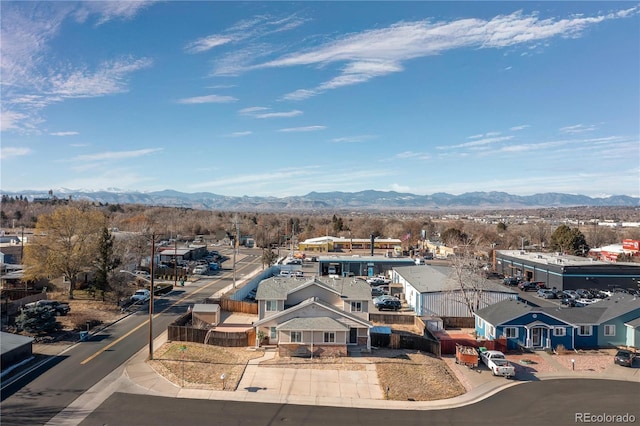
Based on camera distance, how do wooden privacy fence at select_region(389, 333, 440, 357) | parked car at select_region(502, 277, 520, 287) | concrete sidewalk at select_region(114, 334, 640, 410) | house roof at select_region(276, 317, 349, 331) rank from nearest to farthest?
1. concrete sidewalk at select_region(114, 334, 640, 410)
2. house roof at select_region(276, 317, 349, 331)
3. wooden privacy fence at select_region(389, 333, 440, 357)
4. parked car at select_region(502, 277, 520, 287)

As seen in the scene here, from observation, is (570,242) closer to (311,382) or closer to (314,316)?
(314,316)

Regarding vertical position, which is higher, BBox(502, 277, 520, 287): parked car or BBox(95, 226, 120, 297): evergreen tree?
BBox(95, 226, 120, 297): evergreen tree

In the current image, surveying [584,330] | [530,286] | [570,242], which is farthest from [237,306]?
[570,242]

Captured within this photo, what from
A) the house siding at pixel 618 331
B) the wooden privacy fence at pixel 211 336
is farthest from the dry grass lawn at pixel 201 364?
the house siding at pixel 618 331

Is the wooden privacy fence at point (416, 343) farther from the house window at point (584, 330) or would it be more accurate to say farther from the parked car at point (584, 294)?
the parked car at point (584, 294)

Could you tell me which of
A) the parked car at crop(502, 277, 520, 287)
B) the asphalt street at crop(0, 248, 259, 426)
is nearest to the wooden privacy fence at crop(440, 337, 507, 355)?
the asphalt street at crop(0, 248, 259, 426)

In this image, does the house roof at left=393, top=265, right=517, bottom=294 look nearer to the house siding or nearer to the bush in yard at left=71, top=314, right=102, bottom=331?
the house siding

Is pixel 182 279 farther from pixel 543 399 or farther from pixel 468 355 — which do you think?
pixel 543 399
